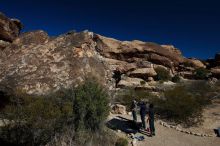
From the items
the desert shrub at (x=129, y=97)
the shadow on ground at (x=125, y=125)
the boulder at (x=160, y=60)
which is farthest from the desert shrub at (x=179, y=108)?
the boulder at (x=160, y=60)

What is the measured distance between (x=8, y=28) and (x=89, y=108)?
467 inches

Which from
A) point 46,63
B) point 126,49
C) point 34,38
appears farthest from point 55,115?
point 126,49

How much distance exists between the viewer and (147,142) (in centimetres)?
1016

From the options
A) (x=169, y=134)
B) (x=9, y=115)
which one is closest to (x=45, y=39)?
(x=9, y=115)

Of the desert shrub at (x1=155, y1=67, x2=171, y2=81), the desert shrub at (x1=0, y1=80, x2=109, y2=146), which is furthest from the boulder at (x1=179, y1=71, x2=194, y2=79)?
the desert shrub at (x1=0, y1=80, x2=109, y2=146)

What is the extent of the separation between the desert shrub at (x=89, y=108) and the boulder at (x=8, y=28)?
9.97m

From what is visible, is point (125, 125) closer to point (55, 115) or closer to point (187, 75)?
point (55, 115)

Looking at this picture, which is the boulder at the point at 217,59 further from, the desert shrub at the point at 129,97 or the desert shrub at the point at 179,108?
the desert shrub at the point at 179,108

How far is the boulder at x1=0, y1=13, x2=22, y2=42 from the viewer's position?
686 inches

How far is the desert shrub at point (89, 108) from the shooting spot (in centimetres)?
904

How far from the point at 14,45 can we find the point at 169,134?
8.48 meters

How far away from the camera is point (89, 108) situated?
9.22 meters

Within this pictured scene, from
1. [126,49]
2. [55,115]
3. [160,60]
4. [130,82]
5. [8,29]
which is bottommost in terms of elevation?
[55,115]

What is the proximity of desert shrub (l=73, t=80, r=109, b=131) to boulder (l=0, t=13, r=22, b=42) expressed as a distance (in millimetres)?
9972
